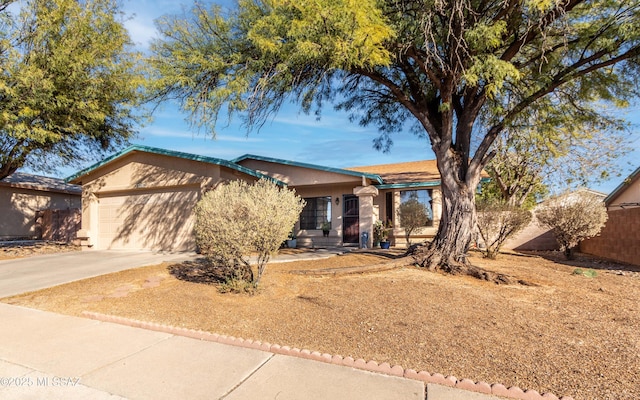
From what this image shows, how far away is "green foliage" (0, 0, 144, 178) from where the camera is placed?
36.7ft

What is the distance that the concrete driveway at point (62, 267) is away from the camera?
326 inches

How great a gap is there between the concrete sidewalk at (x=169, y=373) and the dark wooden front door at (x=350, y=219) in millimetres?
11798

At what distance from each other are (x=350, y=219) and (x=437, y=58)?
8.87 m

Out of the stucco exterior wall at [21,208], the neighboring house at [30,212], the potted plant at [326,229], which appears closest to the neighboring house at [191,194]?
the potted plant at [326,229]

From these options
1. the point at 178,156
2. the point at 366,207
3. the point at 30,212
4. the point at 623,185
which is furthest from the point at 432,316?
the point at 30,212

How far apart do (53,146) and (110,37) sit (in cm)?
551

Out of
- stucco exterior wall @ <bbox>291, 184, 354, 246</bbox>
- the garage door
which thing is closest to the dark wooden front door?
stucco exterior wall @ <bbox>291, 184, 354, 246</bbox>

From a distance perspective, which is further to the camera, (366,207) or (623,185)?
(623,185)

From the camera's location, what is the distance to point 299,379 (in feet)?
11.3

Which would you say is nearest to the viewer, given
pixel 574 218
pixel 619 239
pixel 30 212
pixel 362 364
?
pixel 362 364

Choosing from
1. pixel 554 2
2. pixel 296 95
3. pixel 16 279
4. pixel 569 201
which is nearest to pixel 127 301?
pixel 16 279

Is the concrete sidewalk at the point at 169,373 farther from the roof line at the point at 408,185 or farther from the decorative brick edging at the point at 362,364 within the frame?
the roof line at the point at 408,185

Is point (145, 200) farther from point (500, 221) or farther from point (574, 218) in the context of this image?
point (574, 218)

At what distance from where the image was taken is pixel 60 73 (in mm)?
11836
